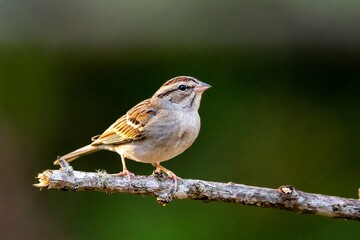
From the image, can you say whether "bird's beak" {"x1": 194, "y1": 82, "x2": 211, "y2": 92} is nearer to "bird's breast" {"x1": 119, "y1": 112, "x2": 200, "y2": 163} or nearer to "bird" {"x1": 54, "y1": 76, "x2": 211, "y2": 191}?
"bird" {"x1": 54, "y1": 76, "x2": 211, "y2": 191}

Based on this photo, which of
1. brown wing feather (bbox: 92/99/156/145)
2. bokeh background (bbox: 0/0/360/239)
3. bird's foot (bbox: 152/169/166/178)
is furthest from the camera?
bokeh background (bbox: 0/0/360/239)

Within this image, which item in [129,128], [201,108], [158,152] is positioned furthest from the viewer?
[201,108]

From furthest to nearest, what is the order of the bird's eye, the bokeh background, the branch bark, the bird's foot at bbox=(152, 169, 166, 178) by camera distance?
the bokeh background < the bird's eye < the bird's foot at bbox=(152, 169, 166, 178) < the branch bark

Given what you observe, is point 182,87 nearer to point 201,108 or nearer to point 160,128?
point 160,128

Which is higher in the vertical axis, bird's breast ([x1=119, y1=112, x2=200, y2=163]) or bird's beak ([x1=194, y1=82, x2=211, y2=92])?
bird's beak ([x1=194, y1=82, x2=211, y2=92])

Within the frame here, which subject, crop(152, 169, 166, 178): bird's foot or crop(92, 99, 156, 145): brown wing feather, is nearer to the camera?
crop(152, 169, 166, 178): bird's foot

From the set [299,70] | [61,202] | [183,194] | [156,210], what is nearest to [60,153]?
[61,202]

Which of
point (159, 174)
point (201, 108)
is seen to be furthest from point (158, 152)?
point (201, 108)

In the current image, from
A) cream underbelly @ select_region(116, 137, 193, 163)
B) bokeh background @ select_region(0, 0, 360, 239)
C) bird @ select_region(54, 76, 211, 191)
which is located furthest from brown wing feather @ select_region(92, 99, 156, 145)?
bokeh background @ select_region(0, 0, 360, 239)
